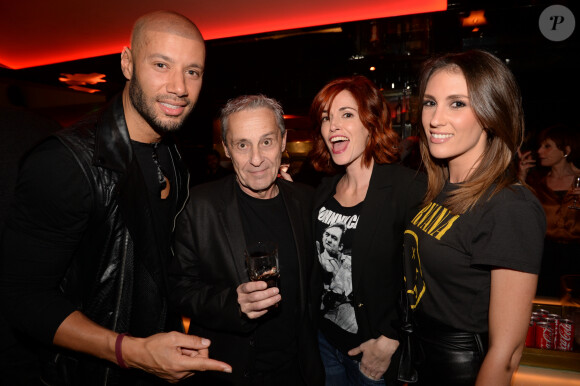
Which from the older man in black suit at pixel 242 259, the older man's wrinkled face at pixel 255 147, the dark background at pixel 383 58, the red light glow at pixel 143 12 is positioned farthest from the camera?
the red light glow at pixel 143 12

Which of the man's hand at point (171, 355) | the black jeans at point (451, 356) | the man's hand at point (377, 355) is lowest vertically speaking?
the man's hand at point (377, 355)

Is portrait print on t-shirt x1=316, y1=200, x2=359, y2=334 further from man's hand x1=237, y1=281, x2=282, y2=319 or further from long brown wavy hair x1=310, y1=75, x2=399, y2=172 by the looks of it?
man's hand x1=237, y1=281, x2=282, y2=319

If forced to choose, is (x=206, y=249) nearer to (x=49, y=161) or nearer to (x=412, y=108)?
(x=49, y=161)

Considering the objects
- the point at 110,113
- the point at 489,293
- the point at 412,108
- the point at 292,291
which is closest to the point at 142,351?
the point at 292,291

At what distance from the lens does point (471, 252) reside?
1.45 meters

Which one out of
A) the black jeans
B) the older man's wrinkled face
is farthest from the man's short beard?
the black jeans

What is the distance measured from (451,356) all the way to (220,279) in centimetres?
129

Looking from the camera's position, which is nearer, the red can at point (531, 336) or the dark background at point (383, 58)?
the red can at point (531, 336)

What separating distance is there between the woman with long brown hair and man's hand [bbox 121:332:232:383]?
3.45 feet

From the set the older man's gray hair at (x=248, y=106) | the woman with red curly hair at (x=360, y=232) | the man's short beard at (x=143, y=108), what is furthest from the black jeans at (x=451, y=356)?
the man's short beard at (x=143, y=108)

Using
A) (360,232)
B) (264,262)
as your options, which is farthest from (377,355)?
(264,262)

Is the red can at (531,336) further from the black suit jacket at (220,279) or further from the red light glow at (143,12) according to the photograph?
the red light glow at (143,12)

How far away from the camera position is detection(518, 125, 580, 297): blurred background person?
3785 millimetres

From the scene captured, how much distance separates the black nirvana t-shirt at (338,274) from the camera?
213 centimetres
